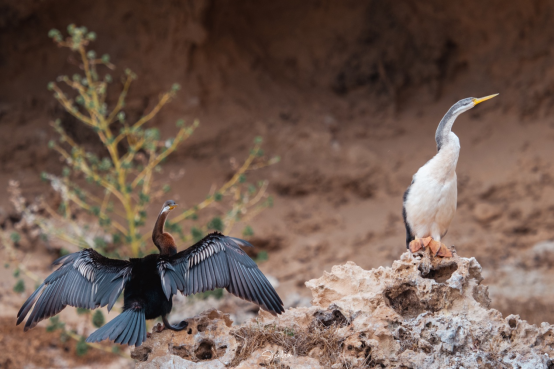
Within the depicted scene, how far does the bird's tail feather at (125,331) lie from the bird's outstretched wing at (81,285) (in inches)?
8.6

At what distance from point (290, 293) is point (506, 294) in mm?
2499

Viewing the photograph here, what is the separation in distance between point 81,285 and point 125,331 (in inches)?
18.7

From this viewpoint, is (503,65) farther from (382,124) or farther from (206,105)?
(206,105)

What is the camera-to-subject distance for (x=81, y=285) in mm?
3268

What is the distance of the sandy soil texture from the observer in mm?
7906

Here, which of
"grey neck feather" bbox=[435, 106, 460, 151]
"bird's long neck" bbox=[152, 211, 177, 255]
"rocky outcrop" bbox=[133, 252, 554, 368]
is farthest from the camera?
"grey neck feather" bbox=[435, 106, 460, 151]

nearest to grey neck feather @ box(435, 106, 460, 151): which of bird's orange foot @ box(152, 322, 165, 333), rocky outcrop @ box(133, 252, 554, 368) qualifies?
rocky outcrop @ box(133, 252, 554, 368)

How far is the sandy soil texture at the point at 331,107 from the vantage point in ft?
25.9

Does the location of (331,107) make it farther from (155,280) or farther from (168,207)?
(155,280)

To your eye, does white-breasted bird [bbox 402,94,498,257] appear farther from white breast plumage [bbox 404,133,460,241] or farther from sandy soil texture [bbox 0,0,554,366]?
sandy soil texture [bbox 0,0,554,366]

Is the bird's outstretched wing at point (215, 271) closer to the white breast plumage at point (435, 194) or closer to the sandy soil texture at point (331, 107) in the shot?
the white breast plumage at point (435, 194)

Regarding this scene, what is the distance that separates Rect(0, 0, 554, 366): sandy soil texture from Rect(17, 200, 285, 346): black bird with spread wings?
13.8ft

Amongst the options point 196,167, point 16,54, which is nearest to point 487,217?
point 196,167

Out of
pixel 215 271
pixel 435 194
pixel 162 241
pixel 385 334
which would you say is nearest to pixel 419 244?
pixel 435 194
